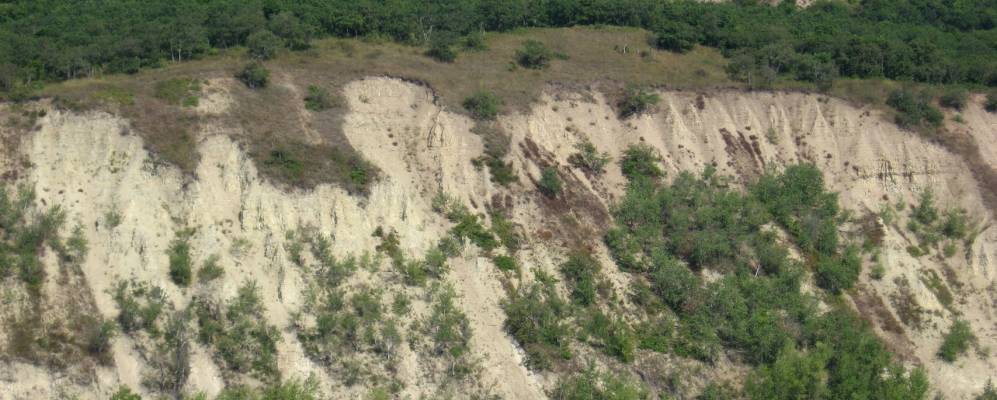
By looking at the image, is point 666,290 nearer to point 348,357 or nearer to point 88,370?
point 348,357

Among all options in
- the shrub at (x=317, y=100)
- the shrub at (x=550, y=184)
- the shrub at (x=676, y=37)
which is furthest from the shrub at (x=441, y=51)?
the shrub at (x=676, y=37)

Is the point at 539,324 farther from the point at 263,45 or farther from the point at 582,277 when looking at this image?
the point at 263,45

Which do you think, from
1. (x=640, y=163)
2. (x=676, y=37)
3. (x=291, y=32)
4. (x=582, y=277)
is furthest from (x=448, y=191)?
(x=676, y=37)

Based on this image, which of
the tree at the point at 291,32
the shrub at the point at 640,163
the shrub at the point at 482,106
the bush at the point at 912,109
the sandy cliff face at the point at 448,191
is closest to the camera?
the sandy cliff face at the point at 448,191

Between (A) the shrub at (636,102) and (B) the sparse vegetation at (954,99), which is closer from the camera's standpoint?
(A) the shrub at (636,102)

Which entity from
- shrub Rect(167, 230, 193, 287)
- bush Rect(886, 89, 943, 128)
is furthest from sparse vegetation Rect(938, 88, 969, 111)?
shrub Rect(167, 230, 193, 287)

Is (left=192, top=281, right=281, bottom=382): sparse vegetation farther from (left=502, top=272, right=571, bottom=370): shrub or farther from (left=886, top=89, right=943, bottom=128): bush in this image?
(left=886, top=89, right=943, bottom=128): bush

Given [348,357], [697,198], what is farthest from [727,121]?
[348,357]

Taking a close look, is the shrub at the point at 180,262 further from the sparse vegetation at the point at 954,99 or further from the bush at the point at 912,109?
the sparse vegetation at the point at 954,99
